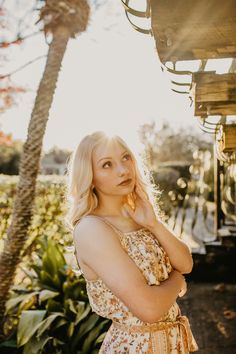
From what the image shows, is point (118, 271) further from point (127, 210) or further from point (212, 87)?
point (212, 87)

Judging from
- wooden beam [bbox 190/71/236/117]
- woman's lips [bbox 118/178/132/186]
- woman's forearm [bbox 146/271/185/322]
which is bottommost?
woman's forearm [bbox 146/271/185/322]

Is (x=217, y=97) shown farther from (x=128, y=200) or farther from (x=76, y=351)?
(x=76, y=351)

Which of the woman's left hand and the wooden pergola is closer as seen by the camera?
the wooden pergola

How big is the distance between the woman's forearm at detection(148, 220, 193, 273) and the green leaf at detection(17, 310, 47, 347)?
1981mm

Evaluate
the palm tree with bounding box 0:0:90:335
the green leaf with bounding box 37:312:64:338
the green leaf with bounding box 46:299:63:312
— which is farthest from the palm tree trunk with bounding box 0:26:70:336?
the green leaf with bounding box 37:312:64:338

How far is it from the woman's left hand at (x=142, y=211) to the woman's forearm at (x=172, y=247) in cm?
3

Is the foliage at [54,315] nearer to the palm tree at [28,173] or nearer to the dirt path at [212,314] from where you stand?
the palm tree at [28,173]

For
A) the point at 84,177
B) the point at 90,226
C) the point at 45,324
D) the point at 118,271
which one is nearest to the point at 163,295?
the point at 118,271

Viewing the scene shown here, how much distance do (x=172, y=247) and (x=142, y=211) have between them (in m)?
0.24

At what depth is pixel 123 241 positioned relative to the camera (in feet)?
6.15

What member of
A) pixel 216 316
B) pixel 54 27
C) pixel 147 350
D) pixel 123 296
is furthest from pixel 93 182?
pixel 216 316

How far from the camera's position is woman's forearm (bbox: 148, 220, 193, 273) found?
1948mm

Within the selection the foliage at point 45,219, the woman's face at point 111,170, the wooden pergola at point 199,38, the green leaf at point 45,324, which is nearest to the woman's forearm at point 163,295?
the woman's face at point 111,170

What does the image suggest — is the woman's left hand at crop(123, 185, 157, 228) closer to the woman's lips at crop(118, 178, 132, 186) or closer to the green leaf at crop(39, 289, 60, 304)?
the woman's lips at crop(118, 178, 132, 186)
